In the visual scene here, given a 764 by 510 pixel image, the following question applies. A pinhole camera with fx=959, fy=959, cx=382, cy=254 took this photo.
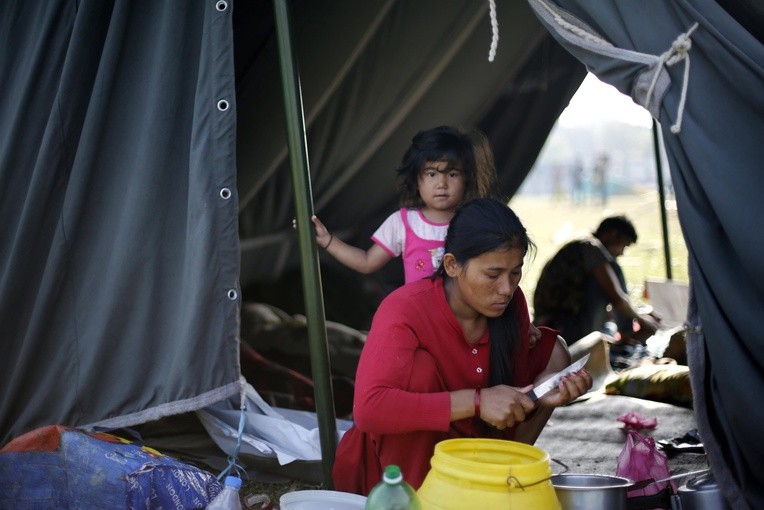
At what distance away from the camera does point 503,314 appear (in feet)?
10.1

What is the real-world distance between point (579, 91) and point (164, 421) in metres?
2.72

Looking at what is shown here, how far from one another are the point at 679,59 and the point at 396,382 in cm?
122

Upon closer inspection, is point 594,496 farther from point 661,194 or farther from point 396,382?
point 661,194

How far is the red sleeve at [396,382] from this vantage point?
9.32 ft

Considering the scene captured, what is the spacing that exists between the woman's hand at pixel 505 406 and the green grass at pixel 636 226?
532 millimetres

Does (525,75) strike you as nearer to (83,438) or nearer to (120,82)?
(120,82)

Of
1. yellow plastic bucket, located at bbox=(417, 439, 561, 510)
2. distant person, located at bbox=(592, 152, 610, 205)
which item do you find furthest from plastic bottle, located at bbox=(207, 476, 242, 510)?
distant person, located at bbox=(592, 152, 610, 205)

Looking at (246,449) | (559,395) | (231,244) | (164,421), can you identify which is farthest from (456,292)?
(164,421)

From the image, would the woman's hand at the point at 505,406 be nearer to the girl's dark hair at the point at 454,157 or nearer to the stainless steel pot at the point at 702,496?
the stainless steel pot at the point at 702,496

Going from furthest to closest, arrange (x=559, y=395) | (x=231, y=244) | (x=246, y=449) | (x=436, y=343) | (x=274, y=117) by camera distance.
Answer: (x=274, y=117) < (x=246, y=449) < (x=231, y=244) < (x=436, y=343) < (x=559, y=395)

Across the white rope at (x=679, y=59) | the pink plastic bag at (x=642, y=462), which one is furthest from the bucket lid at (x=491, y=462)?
the white rope at (x=679, y=59)

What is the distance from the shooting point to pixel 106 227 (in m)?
3.50

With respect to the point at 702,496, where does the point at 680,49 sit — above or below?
above

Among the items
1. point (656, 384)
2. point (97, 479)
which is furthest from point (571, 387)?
point (656, 384)
